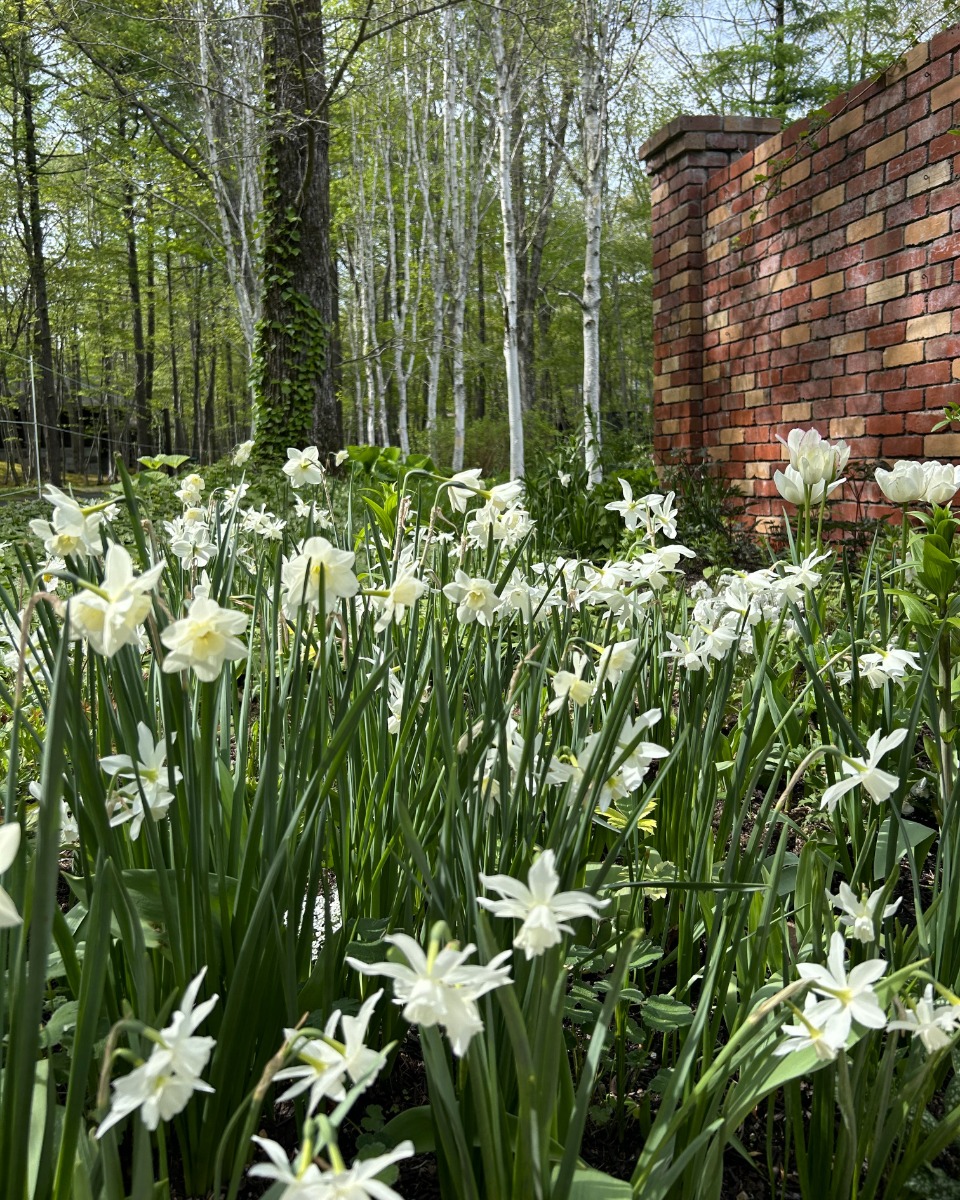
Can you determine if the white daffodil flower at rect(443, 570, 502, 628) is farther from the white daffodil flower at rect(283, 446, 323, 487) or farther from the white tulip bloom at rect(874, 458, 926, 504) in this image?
the white tulip bloom at rect(874, 458, 926, 504)

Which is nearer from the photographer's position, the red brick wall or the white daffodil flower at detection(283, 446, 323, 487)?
the white daffodil flower at detection(283, 446, 323, 487)

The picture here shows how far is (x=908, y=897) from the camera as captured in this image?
1526 millimetres

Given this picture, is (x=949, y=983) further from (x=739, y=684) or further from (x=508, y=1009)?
(x=739, y=684)

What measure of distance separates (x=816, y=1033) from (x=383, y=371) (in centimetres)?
2397

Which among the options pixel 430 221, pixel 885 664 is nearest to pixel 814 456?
pixel 885 664

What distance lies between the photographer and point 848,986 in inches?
26.8

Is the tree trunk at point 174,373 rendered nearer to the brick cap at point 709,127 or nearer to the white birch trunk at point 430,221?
the white birch trunk at point 430,221

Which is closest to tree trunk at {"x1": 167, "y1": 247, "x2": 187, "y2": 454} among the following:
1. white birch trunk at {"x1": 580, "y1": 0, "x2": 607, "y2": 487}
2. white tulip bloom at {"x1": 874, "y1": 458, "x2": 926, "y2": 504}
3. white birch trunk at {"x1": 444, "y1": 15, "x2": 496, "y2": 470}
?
white birch trunk at {"x1": 444, "y1": 15, "x2": 496, "y2": 470}

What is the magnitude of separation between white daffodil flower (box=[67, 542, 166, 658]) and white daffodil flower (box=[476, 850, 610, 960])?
11.6 inches

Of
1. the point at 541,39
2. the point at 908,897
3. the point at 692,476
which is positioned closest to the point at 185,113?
the point at 541,39

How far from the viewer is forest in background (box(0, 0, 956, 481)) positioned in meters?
8.04

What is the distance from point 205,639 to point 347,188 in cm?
1971

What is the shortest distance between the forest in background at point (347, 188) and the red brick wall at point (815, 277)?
0.46 meters

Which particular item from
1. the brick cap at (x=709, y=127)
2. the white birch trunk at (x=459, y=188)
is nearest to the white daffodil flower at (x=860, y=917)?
the brick cap at (x=709, y=127)
